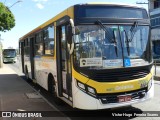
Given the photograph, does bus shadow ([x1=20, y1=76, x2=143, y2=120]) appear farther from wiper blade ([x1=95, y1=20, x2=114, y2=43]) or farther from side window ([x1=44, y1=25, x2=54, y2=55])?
side window ([x1=44, y1=25, x2=54, y2=55])

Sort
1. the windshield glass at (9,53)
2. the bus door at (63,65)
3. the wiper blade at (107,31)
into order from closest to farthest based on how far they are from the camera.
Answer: the wiper blade at (107,31) → the bus door at (63,65) → the windshield glass at (9,53)

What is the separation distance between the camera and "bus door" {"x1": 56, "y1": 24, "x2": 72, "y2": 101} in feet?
28.4

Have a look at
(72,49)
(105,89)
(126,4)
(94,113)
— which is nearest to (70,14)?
(72,49)

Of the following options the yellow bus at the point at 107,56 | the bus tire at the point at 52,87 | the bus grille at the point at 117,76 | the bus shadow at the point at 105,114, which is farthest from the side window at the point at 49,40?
the bus grille at the point at 117,76

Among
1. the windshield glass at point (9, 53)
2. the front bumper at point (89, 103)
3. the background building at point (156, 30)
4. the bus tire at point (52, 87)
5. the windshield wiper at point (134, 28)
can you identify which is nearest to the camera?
the front bumper at point (89, 103)

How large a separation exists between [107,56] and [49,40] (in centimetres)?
350

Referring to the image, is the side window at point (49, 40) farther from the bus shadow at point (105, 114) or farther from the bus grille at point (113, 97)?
the bus grille at point (113, 97)

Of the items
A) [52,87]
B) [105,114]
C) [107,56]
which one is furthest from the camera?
[52,87]

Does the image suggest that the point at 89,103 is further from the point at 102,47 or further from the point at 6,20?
the point at 6,20

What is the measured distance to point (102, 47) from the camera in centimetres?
793

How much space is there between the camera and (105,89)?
25.2 feet

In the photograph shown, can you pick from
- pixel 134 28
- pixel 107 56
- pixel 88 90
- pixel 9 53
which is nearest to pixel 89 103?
pixel 88 90

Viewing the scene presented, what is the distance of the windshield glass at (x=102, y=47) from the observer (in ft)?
25.8

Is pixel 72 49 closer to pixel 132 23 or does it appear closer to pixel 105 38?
pixel 105 38
